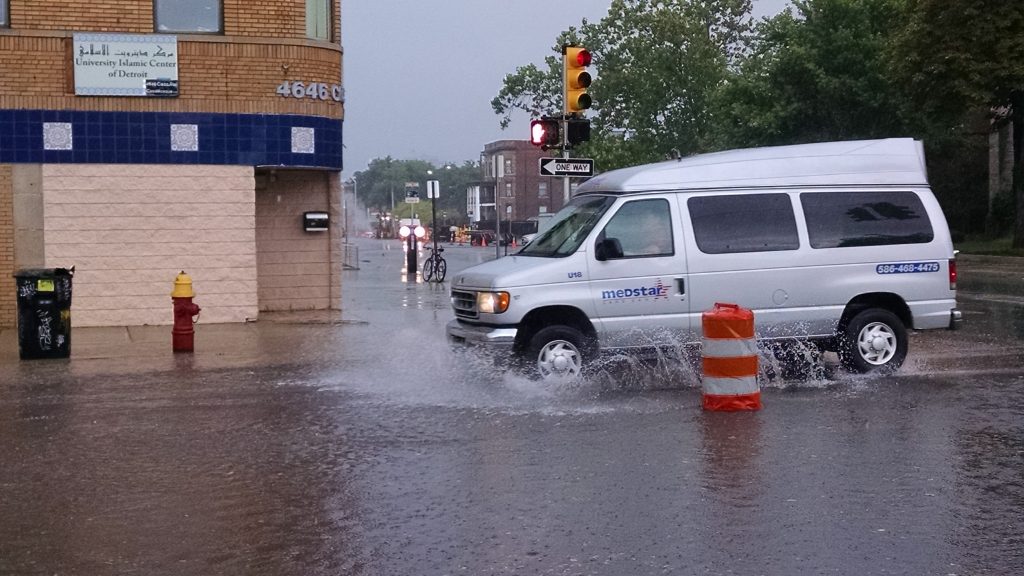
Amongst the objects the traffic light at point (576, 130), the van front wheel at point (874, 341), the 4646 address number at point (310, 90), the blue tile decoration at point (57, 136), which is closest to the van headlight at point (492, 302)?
the van front wheel at point (874, 341)

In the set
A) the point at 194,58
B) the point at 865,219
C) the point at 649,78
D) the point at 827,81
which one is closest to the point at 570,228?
the point at 865,219

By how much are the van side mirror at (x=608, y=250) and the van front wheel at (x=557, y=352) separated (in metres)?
0.77

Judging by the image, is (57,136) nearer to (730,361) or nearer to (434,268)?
(730,361)

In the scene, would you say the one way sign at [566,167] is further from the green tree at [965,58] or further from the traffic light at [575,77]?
the green tree at [965,58]

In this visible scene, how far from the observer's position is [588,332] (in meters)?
12.0

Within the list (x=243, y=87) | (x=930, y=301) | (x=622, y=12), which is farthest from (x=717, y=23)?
(x=930, y=301)

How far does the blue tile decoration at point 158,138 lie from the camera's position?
60.3 ft

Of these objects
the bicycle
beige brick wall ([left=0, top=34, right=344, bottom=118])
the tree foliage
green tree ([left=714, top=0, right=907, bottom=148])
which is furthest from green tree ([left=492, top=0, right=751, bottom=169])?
beige brick wall ([left=0, top=34, right=344, bottom=118])

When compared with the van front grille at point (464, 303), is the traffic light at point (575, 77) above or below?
above

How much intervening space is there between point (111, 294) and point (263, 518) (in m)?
12.6

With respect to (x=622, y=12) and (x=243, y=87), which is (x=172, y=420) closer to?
(x=243, y=87)

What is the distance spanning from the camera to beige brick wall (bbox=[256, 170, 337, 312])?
68.8 ft

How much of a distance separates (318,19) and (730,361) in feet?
38.5

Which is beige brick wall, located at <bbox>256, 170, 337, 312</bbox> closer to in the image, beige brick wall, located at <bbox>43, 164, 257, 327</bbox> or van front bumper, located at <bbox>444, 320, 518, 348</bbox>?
beige brick wall, located at <bbox>43, 164, 257, 327</bbox>
